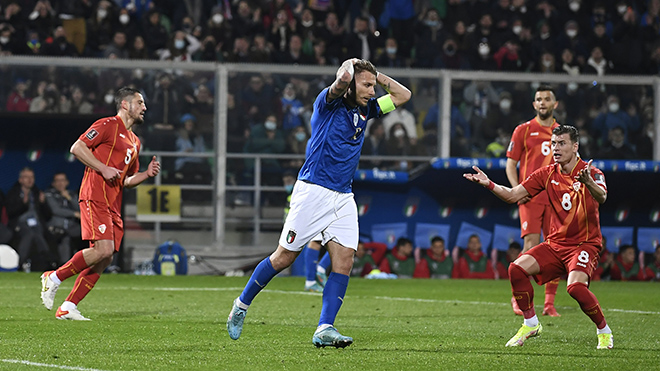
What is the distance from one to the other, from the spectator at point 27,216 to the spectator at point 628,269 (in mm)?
9512

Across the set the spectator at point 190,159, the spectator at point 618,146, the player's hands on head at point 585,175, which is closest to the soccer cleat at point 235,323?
the player's hands on head at point 585,175

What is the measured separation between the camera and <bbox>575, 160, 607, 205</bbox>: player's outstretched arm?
267 inches

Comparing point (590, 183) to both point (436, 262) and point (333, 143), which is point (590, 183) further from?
point (436, 262)

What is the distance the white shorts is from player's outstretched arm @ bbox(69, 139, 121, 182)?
233cm

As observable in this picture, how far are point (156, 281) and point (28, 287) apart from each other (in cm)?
234

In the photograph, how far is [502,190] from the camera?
24.0 ft

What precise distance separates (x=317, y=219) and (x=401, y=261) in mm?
9887

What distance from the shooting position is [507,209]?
1706 centimetres

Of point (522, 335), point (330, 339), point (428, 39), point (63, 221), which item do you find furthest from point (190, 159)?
point (330, 339)

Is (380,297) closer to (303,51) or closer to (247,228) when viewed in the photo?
(247,228)

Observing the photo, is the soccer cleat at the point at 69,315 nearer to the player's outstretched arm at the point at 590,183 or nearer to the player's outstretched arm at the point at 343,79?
the player's outstretched arm at the point at 343,79

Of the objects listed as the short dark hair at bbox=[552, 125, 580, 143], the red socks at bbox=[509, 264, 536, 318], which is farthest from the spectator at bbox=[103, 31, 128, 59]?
the red socks at bbox=[509, 264, 536, 318]

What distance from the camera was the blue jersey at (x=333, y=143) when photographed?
673 centimetres

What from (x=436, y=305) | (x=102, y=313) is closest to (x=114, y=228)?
(x=102, y=313)
